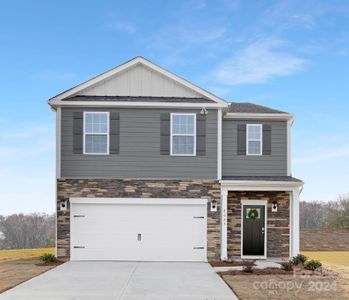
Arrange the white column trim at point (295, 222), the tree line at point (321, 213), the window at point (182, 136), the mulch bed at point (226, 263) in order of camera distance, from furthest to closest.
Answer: the tree line at point (321, 213) < the white column trim at point (295, 222) < the window at point (182, 136) < the mulch bed at point (226, 263)

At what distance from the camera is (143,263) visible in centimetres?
1717

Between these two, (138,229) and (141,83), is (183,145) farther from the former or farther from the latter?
(138,229)

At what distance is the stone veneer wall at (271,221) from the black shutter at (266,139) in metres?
1.64

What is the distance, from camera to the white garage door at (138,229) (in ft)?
58.6

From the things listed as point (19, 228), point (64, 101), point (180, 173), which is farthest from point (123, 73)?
point (19, 228)

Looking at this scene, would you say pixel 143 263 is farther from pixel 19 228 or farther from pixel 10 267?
pixel 19 228

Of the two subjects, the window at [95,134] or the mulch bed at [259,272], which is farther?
the window at [95,134]

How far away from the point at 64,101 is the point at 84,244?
5135 millimetres

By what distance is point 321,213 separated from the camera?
4559 cm

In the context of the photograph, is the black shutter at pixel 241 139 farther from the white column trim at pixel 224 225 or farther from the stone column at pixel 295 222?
the stone column at pixel 295 222

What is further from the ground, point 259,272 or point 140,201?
point 140,201

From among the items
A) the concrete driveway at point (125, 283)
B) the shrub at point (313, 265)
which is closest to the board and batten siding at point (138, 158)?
the concrete driveway at point (125, 283)

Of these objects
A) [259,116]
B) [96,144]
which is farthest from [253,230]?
[96,144]

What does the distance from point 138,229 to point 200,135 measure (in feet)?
13.2
